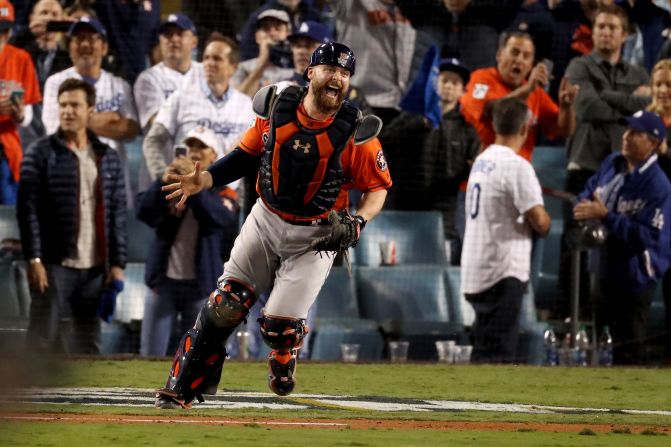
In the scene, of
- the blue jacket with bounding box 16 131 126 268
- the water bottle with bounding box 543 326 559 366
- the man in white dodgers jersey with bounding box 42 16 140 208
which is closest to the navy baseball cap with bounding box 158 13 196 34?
the man in white dodgers jersey with bounding box 42 16 140 208

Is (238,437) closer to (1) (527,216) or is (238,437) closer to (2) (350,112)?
(2) (350,112)

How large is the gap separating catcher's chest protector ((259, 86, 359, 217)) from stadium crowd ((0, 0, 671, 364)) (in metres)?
3.17

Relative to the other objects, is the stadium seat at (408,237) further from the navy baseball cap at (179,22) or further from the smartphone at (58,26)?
the smartphone at (58,26)

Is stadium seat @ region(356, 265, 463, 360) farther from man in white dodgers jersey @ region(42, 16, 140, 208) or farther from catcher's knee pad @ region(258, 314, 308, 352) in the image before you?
catcher's knee pad @ region(258, 314, 308, 352)

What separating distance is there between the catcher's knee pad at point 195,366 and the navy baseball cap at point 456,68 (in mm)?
6267

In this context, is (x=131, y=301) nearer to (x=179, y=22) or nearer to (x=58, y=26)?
(x=179, y=22)

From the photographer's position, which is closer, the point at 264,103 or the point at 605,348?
the point at 264,103

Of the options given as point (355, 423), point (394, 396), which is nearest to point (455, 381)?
point (394, 396)

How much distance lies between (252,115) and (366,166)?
176 inches

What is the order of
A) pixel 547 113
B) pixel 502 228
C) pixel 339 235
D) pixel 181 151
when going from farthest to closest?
pixel 547 113
pixel 502 228
pixel 181 151
pixel 339 235

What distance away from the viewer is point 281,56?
12195 mm

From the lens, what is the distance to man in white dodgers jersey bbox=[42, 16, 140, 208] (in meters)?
11.6

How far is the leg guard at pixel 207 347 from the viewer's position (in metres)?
6.80

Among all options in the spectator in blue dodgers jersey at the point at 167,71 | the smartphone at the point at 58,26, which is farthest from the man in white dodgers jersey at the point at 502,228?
the smartphone at the point at 58,26
